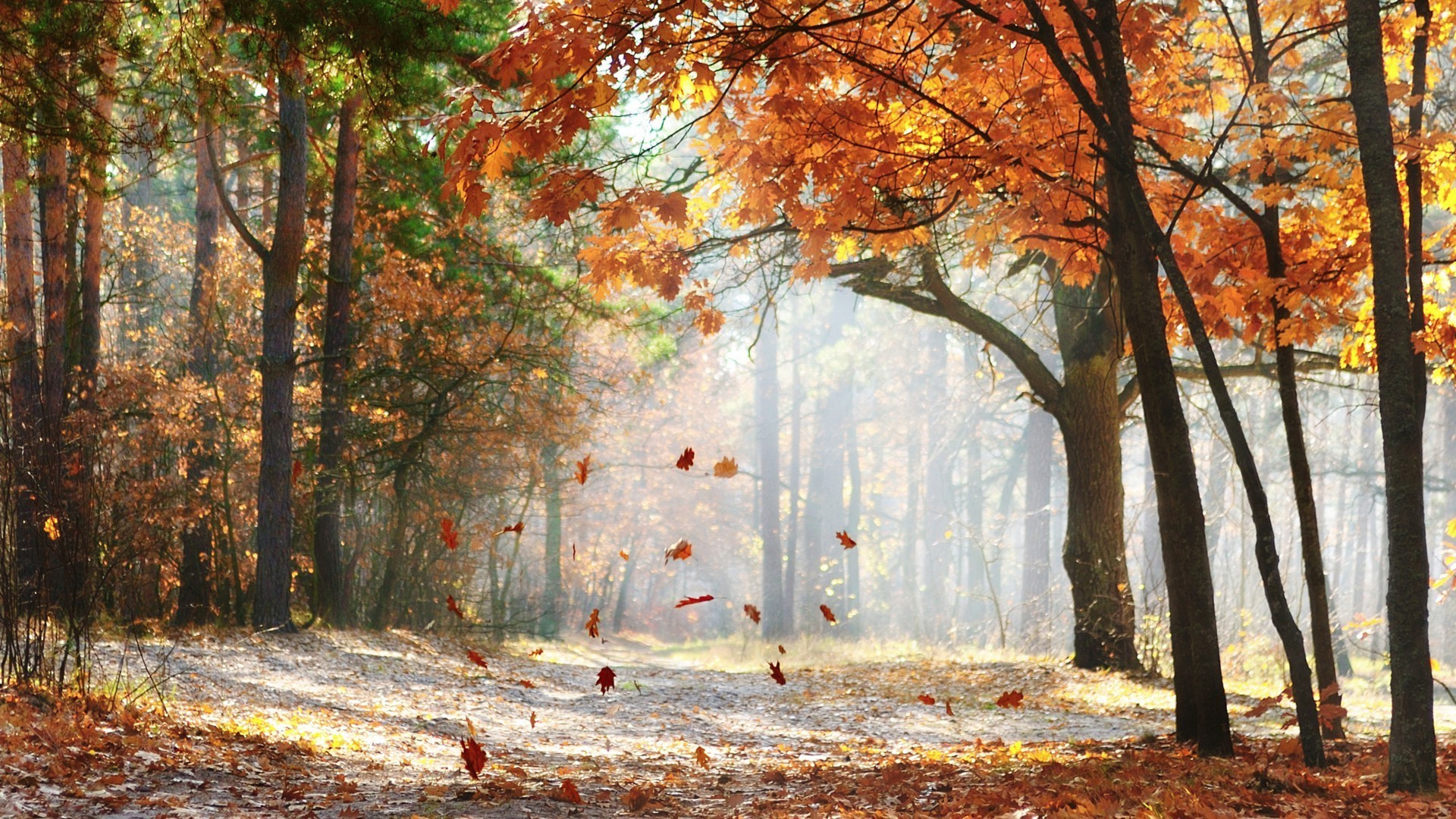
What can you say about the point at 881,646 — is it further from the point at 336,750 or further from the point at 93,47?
the point at 93,47

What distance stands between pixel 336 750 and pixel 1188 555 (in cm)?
472

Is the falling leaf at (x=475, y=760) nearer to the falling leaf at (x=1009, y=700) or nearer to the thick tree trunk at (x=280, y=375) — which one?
the falling leaf at (x=1009, y=700)

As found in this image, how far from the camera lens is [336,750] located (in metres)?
6.22

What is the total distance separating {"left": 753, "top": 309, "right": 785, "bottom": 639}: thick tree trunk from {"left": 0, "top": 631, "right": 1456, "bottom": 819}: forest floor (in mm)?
15509

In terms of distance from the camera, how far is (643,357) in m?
17.3

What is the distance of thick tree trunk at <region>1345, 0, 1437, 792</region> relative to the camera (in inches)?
163

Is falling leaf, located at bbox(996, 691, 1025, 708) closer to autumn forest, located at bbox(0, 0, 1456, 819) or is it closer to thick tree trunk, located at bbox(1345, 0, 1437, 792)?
autumn forest, located at bbox(0, 0, 1456, 819)

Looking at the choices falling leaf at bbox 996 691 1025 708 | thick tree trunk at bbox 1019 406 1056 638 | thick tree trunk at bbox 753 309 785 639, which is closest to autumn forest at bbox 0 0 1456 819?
falling leaf at bbox 996 691 1025 708

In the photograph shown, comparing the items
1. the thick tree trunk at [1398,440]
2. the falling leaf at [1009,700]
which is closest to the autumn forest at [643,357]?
the thick tree trunk at [1398,440]

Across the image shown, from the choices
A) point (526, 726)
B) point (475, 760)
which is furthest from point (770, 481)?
point (475, 760)

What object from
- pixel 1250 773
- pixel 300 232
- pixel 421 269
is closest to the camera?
pixel 1250 773

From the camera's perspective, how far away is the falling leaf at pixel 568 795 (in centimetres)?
467

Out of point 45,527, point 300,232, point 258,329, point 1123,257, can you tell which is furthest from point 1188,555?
point 258,329

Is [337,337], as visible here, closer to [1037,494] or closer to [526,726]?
[526,726]
